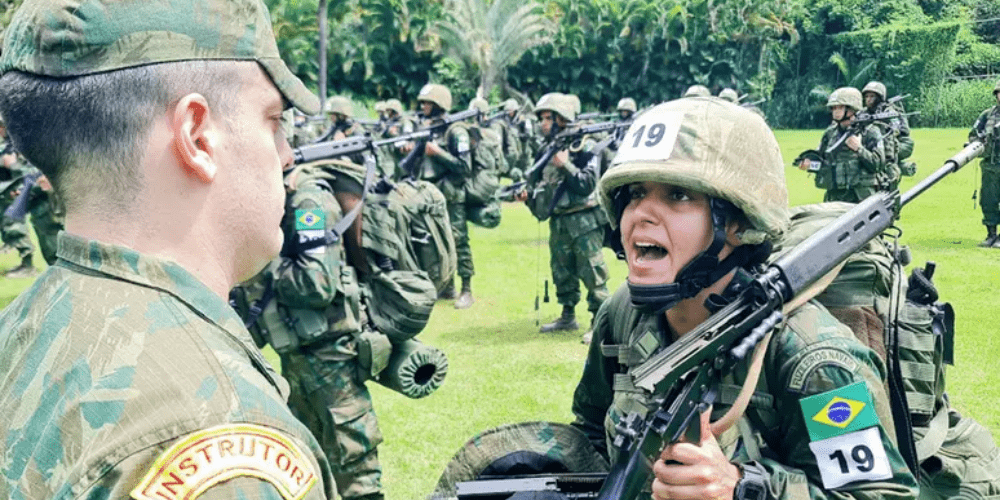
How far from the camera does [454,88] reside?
32.4m

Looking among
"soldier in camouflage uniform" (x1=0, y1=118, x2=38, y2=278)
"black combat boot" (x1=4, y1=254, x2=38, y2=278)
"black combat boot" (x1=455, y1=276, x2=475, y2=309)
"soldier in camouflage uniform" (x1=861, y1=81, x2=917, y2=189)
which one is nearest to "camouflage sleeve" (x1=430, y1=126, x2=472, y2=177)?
"black combat boot" (x1=455, y1=276, x2=475, y2=309)

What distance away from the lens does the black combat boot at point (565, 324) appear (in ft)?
32.6

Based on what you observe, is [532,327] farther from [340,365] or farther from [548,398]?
[340,365]

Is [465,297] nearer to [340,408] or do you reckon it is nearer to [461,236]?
[461,236]

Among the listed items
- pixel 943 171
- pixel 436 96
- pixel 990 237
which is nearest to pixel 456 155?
pixel 436 96

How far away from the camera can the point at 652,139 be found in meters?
2.68

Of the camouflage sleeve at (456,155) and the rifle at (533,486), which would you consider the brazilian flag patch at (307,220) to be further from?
the camouflage sleeve at (456,155)

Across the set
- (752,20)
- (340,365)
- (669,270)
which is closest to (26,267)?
(340,365)

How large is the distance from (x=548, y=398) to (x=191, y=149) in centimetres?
645

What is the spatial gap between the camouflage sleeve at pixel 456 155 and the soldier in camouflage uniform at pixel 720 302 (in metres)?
9.06

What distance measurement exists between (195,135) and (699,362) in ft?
4.60

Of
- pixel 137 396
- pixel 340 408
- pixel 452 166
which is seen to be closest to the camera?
pixel 137 396

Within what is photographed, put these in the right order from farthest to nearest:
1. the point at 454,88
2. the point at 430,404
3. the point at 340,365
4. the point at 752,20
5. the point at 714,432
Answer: the point at 454,88 < the point at 752,20 < the point at 430,404 < the point at 340,365 < the point at 714,432

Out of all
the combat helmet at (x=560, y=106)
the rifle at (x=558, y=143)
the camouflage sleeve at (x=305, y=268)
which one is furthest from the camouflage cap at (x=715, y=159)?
the combat helmet at (x=560, y=106)
